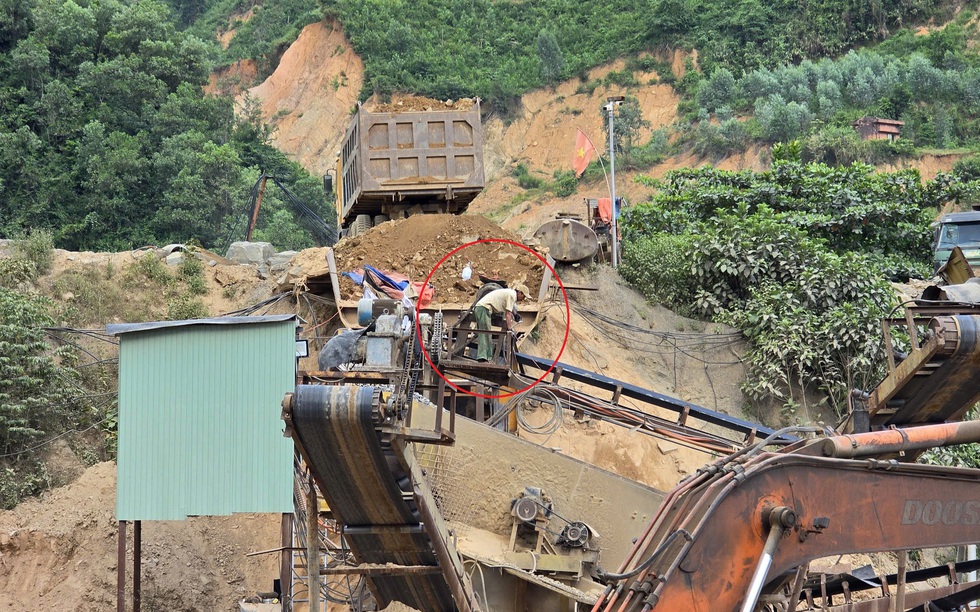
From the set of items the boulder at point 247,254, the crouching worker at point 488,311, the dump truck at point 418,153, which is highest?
the dump truck at point 418,153

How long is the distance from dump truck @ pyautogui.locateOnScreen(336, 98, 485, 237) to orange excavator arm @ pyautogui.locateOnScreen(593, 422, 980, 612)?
43.7 feet

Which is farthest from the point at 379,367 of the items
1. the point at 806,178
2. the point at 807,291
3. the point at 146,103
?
the point at 146,103

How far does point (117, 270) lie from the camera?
22562mm

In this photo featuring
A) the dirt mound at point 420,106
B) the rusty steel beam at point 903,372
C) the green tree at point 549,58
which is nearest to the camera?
the rusty steel beam at point 903,372

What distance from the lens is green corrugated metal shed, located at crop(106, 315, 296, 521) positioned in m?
13.2

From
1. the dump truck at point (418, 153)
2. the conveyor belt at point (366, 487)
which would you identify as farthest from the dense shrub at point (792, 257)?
the conveyor belt at point (366, 487)

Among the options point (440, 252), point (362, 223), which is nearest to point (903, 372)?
point (440, 252)

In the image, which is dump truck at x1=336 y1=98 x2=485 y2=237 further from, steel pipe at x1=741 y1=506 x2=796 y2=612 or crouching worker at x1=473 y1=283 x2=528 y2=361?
steel pipe at x1=741 y1=506 x2=796 y2=612

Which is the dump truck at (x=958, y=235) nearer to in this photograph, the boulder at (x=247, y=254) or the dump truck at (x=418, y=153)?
the dump truck at (x=418, y=153)

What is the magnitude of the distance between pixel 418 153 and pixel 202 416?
779 centimetres

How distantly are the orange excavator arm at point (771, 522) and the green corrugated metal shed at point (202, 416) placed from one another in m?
7.66

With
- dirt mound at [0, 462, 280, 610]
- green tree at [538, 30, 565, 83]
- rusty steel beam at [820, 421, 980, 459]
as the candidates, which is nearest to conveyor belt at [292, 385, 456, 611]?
rusty steel beam at [820, 421, 980, 459]

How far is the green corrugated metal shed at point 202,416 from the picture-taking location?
43.3 ft

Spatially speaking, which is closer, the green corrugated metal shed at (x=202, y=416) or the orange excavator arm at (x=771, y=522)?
the orange excavator arm at (x=771, y=522)
